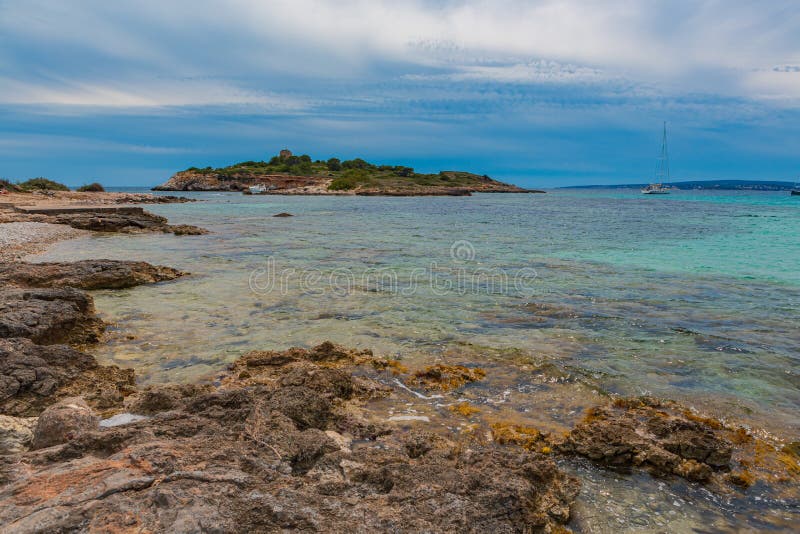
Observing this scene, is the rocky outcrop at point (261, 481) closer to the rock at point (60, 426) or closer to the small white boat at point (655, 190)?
the rock at point (60, 426)

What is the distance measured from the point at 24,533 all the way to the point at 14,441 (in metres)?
1.61

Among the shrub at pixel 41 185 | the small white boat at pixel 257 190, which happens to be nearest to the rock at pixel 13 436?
the shrub at pixel 41 185

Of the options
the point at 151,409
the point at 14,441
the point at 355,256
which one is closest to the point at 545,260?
the point at 355,256

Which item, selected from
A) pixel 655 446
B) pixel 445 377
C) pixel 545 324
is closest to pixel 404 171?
pixel 545 324

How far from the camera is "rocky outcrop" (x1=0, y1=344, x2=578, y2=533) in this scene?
2.59 m

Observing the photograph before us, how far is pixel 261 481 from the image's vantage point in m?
2.97

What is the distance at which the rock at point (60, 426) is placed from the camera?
3.57 meters

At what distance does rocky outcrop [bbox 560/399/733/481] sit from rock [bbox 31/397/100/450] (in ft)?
13.2

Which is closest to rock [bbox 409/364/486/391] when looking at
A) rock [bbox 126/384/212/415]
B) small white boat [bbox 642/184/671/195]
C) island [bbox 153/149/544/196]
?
rock [bbox 126/384/212/415]

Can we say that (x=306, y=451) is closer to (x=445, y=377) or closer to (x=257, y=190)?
(x=445, y=377)

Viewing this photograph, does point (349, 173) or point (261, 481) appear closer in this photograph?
point (261, 481)

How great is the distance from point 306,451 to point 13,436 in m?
2.22

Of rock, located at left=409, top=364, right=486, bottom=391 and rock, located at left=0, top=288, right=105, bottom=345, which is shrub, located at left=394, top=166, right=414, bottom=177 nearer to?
rock, located at left=0, top=288, right=105, bottom=345

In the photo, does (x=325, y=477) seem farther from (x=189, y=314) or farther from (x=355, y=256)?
(x=355, y=256)
